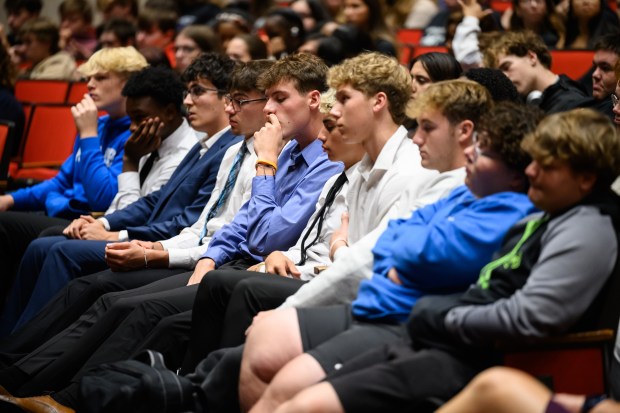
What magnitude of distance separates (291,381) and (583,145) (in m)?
0.89

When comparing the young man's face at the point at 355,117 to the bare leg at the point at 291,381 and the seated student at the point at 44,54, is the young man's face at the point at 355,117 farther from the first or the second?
the seated student at the point at 44,54

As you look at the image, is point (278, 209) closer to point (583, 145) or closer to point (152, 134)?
point (152, 134)

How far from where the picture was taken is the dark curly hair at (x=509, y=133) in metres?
2.47

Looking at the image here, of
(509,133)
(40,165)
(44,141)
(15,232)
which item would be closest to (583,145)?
(509,133)

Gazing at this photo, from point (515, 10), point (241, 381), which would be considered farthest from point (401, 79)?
point (515, 10)

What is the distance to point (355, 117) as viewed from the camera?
3174 mm

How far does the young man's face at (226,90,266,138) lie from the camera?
393cm

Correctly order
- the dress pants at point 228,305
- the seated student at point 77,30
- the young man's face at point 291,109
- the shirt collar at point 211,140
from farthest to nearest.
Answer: the seated student at point 77,30 → the shirt collar at point 211,140 → the young man's face at point 291,109 → the dress pants at point 228,305

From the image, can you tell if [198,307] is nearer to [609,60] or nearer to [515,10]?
[609,60]

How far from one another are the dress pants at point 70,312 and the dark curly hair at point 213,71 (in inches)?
36.4

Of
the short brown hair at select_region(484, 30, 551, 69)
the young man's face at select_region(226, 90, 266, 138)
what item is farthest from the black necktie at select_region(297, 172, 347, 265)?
the short brown hair at select_region(484, 30, 551, 69)

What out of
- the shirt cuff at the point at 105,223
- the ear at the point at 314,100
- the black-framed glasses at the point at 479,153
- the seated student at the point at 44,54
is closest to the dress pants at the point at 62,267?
the shirt cuff at the point at 105,223

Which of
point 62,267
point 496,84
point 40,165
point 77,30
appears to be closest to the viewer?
point 496,84

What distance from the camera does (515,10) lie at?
5617 mm
